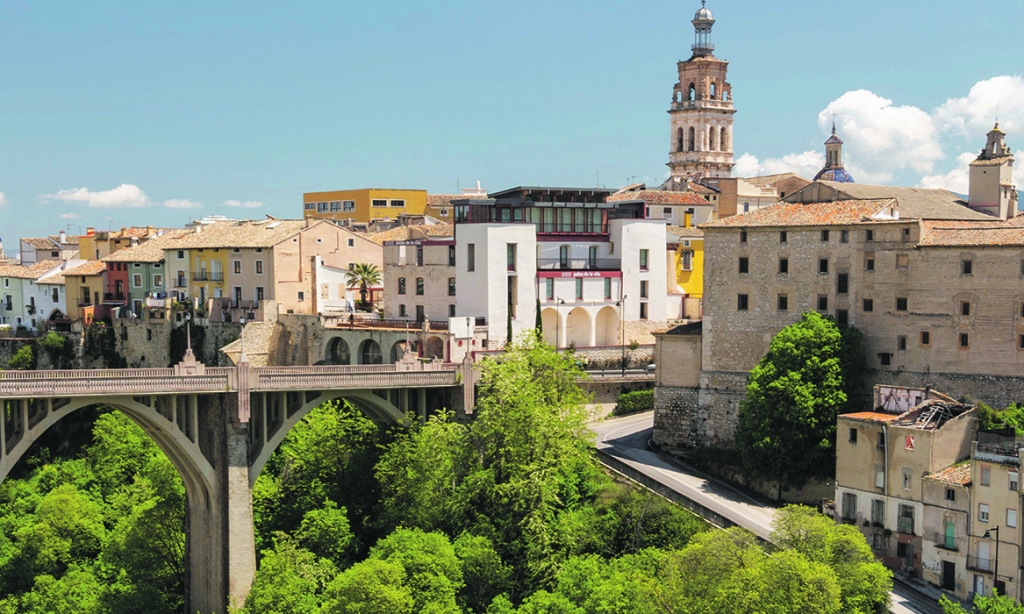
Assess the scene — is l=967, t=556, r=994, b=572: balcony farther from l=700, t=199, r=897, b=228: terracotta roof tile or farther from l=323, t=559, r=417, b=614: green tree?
l=323, t=559, r=417, b=614: green tree

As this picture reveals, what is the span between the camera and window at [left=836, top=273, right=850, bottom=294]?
6362 cm

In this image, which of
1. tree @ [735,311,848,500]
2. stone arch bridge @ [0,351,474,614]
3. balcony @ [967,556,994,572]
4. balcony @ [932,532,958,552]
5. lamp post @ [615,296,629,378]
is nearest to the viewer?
balcony @ [967,556,994,572]

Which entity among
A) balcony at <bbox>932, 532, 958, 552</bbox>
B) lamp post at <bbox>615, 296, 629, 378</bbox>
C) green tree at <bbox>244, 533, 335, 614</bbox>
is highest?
lamp post at <bbox>615, 296, 629, 378</bbox>

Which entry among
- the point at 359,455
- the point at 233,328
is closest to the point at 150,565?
the point at 359,455

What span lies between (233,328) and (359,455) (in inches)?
1192

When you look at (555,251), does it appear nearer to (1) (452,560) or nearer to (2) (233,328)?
(2) (233,328)

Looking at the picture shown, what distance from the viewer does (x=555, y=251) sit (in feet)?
265

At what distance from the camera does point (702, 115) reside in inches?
5487

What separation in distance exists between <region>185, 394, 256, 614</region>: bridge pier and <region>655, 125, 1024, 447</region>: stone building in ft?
77.9

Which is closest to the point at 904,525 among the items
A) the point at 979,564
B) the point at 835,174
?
the point at 979,564

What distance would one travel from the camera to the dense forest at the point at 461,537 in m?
49.7

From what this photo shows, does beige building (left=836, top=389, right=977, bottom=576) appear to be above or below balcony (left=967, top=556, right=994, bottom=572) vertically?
above

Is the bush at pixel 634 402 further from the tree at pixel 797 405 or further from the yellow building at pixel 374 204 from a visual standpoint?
the yellow building at pixel 374 204

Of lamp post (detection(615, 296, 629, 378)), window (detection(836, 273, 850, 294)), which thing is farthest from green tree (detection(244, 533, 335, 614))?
lamp post (detection(615, 296, 629, 378))
